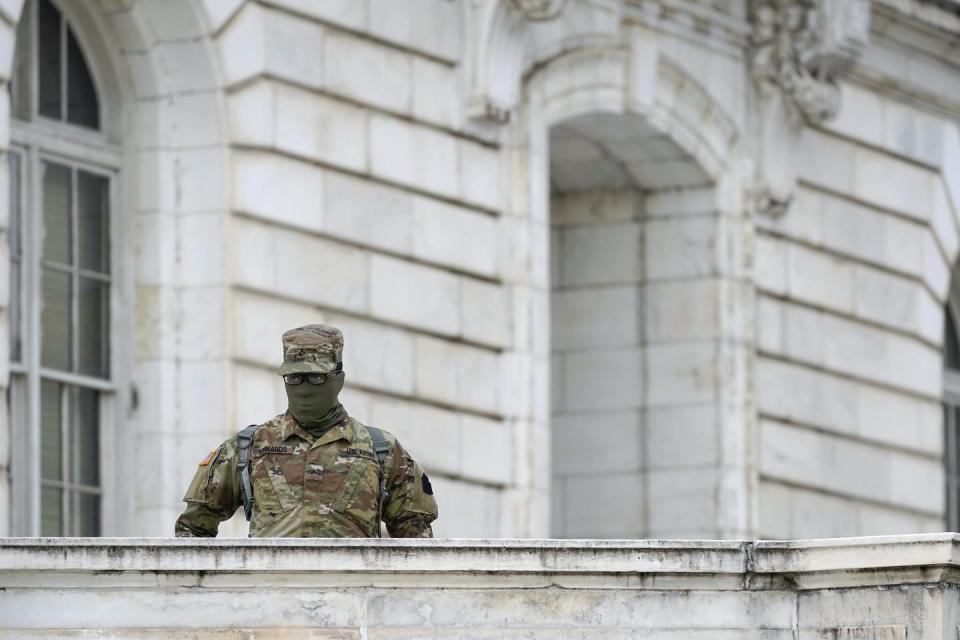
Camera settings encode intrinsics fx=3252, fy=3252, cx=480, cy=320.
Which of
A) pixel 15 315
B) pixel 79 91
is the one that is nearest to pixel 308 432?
pixel 15 315

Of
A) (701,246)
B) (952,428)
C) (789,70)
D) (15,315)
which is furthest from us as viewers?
(952,428)

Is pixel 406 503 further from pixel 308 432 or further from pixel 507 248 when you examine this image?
pixel 507 248

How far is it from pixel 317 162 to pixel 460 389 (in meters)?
2.01

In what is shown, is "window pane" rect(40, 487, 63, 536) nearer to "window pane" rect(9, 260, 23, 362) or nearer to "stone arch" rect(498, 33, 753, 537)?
"window pane" rect(9, 260, 23, 362)

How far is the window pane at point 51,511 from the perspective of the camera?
19531 mm

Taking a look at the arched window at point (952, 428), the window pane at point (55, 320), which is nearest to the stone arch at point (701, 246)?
the window pane at point (55, 320)

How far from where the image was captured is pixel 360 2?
2098cm

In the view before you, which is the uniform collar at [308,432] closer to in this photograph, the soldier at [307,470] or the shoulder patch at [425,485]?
the soldier at [307,470]

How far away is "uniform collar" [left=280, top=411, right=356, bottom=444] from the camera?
44.0 ft

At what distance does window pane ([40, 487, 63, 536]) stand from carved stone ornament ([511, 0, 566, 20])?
Result: 4.85 meters

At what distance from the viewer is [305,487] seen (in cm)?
1336

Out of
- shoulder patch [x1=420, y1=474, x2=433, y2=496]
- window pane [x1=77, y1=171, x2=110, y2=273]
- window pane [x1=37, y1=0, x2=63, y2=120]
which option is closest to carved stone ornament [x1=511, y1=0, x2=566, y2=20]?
window pane [x1=77, y1=171, x2=110, y2=273]

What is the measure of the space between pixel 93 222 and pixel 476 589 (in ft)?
26.4

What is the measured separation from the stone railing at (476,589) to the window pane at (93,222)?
25.3ft
